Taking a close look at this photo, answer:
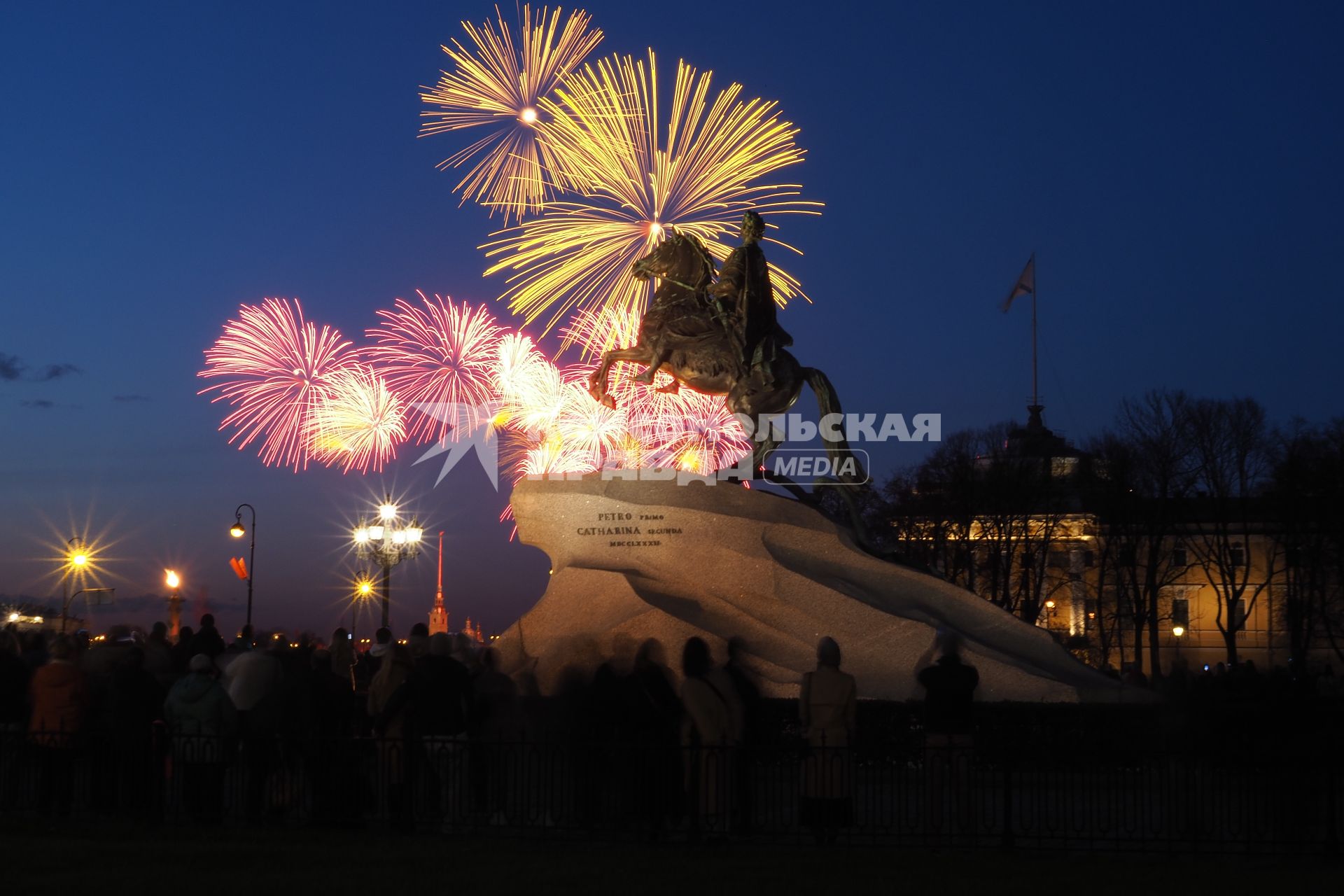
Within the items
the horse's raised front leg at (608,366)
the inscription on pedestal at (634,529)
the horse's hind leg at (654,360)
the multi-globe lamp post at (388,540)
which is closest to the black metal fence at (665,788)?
the inscription on pedestal at (634,529)

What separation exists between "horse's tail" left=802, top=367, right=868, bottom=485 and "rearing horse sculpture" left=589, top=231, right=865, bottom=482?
1.34 ft

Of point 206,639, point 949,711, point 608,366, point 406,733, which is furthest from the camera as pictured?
point 608,366

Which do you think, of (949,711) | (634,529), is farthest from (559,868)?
(634,529)

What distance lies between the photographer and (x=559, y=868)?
405 inches

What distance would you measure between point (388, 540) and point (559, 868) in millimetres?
22416

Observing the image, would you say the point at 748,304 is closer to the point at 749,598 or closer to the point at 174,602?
the point at 749,598

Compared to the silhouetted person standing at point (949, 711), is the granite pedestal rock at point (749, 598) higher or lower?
higher

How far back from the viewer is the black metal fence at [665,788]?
458 inches

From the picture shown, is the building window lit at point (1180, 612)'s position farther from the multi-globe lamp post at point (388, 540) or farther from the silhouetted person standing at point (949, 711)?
the silhouetted person standing at point (949, 711)

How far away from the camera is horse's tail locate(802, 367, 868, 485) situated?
22.8 meters

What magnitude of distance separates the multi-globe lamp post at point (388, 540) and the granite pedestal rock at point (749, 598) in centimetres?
1184

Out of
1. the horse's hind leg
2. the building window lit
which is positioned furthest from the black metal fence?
the building window lit

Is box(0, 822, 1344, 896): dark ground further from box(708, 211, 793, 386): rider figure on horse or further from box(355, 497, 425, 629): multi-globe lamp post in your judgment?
box(355, 497, 425, 629): multi-globe lamp post

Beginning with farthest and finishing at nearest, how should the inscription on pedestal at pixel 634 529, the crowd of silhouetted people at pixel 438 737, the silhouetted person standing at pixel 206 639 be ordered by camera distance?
the inscription on pedestal at pixel 634 529, the silhouetted person standing at pixel 206 639, the crowd of silhouetted people at pixel 438 737
